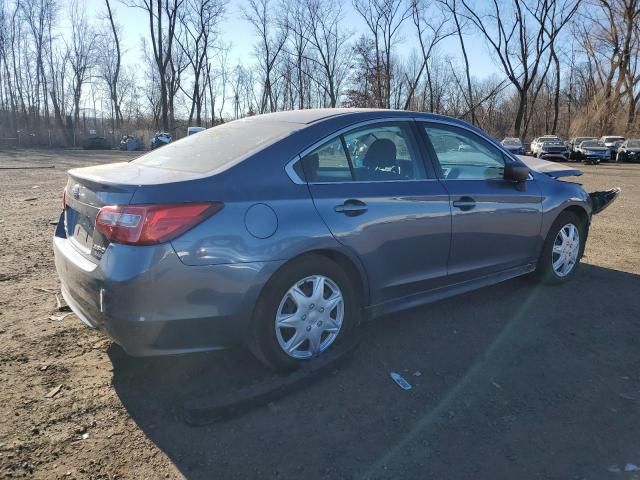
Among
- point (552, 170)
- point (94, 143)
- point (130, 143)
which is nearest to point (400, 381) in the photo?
point (552, 170)

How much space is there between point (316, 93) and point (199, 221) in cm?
5920

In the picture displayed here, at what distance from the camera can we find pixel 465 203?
12.8 ft

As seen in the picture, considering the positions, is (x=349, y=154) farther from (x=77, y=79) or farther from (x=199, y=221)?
(x=77, y=79)

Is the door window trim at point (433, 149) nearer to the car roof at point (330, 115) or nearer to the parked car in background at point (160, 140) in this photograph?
the car roof at point (330, 115)

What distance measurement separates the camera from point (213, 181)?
2.80m

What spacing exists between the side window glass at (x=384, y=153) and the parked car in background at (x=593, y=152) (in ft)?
112

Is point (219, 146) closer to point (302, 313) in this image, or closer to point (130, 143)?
point (302, 313)

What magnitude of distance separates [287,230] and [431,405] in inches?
50.4

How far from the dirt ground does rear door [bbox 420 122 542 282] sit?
0.47m

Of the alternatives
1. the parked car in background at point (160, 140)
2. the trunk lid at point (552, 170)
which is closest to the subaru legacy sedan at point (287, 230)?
the trunk lid at point (552, 170)

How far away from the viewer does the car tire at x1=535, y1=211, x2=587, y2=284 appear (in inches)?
189

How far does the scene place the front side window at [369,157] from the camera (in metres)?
3.25

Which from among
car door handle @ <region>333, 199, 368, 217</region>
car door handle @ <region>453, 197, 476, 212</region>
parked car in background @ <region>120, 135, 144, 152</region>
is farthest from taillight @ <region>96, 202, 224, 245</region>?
parked car in background @ <region>120, 135, 144, 152</region>

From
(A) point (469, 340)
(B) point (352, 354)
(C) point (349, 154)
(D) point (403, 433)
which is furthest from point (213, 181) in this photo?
(A) point (469, 340)
